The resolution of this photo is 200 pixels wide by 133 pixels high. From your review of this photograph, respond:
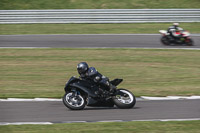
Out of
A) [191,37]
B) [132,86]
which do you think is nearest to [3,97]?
[132,86]

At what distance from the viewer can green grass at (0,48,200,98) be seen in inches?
549

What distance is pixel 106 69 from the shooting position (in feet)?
57.5

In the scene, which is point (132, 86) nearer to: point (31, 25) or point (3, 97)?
point (3, 97)

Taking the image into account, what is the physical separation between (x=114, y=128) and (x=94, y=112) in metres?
1.88

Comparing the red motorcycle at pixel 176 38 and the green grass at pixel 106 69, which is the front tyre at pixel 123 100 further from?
the red motorcycle at pixel 176 38

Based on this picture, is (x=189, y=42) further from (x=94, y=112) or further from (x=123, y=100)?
(x=94, y=112)

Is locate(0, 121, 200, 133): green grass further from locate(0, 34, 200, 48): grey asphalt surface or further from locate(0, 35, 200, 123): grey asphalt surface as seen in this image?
locate(0, 34, 200, 48): grey asphalt surface

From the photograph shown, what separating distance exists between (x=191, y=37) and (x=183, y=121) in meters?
15.5

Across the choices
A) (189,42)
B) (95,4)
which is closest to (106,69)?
(189,42)

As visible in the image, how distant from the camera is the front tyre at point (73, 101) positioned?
1090cm

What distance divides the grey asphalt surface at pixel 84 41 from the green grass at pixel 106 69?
55.5 inches

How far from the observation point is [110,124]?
9289mm

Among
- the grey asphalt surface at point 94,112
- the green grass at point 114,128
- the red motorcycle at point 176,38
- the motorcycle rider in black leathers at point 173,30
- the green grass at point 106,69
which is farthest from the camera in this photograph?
the red motorcycle at point 176,38

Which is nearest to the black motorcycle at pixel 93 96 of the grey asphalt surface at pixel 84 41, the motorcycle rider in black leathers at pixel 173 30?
the grey asphalt surface at pixel 84 41
